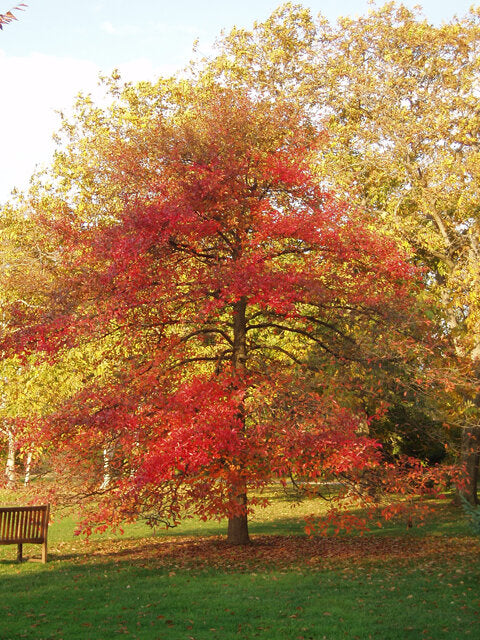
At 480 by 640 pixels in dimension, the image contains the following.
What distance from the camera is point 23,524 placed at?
40.6 feet

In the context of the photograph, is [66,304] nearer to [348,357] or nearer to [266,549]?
[348,357]

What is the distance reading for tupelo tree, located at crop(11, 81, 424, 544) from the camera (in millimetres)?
10977

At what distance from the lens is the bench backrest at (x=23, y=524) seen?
12.2 metres

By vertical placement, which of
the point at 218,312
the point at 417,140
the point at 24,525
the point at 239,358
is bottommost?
the point at 24,525

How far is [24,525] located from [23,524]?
0.03 m

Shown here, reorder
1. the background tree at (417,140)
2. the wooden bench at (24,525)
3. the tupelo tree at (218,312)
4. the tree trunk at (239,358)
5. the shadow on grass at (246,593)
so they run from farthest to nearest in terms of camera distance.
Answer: the background tree at (417,140) < the tree trunk at (239,358) < the wooden bench at (24,525) < the tupelo tree at (218,312) < the shadow on grass at (246,593)

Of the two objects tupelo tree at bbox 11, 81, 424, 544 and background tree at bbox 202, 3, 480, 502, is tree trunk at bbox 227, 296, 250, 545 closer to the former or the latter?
tupelo tree at bbox 11, 81, 424, 544

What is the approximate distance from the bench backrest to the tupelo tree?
88 centimetres

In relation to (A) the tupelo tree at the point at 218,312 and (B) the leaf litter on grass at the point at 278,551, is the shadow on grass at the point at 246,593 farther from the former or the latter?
(A) the tupelo tree at the point at 218,312

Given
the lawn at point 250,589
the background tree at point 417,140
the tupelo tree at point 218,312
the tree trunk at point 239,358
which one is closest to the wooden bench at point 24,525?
the lawn at point 250,589

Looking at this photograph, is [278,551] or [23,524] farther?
[278,551]

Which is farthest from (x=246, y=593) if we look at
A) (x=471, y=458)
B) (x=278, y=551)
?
(x=471, y=458)

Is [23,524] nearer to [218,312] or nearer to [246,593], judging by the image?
[246,593]

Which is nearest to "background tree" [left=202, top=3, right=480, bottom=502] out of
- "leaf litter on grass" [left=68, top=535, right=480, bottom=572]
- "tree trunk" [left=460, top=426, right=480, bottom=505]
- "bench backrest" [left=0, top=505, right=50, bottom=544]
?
"tree trunk" [left=460, top=426, right=480, bottom=505]
